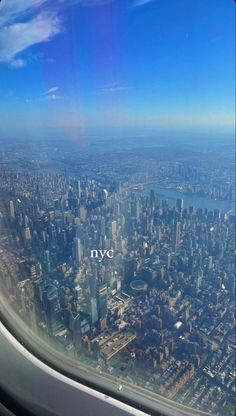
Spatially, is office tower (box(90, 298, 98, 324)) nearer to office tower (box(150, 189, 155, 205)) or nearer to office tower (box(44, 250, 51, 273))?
office tower (box(44, 250, 51, 273))

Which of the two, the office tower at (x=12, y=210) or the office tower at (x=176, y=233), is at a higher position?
the office tower at (x=12, y=210)

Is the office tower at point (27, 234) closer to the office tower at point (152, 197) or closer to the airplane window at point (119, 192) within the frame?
the airplane window at point (119, 192)

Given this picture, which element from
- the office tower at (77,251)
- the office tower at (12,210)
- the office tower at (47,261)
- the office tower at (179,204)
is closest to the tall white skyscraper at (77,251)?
the office tower at (77,251)

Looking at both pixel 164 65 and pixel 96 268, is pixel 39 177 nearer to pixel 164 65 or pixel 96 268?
pixel 96 268

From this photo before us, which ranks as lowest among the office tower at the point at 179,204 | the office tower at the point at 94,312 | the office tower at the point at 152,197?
the office tower at the point at 94,312

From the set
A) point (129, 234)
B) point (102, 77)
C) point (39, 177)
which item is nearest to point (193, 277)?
point (129, 234)

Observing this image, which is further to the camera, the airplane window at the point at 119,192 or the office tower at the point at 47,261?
the office tower at the point at 47,261

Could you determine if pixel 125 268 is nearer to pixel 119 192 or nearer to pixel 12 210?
pixel 119 192

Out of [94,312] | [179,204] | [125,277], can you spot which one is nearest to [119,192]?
[179,204]
